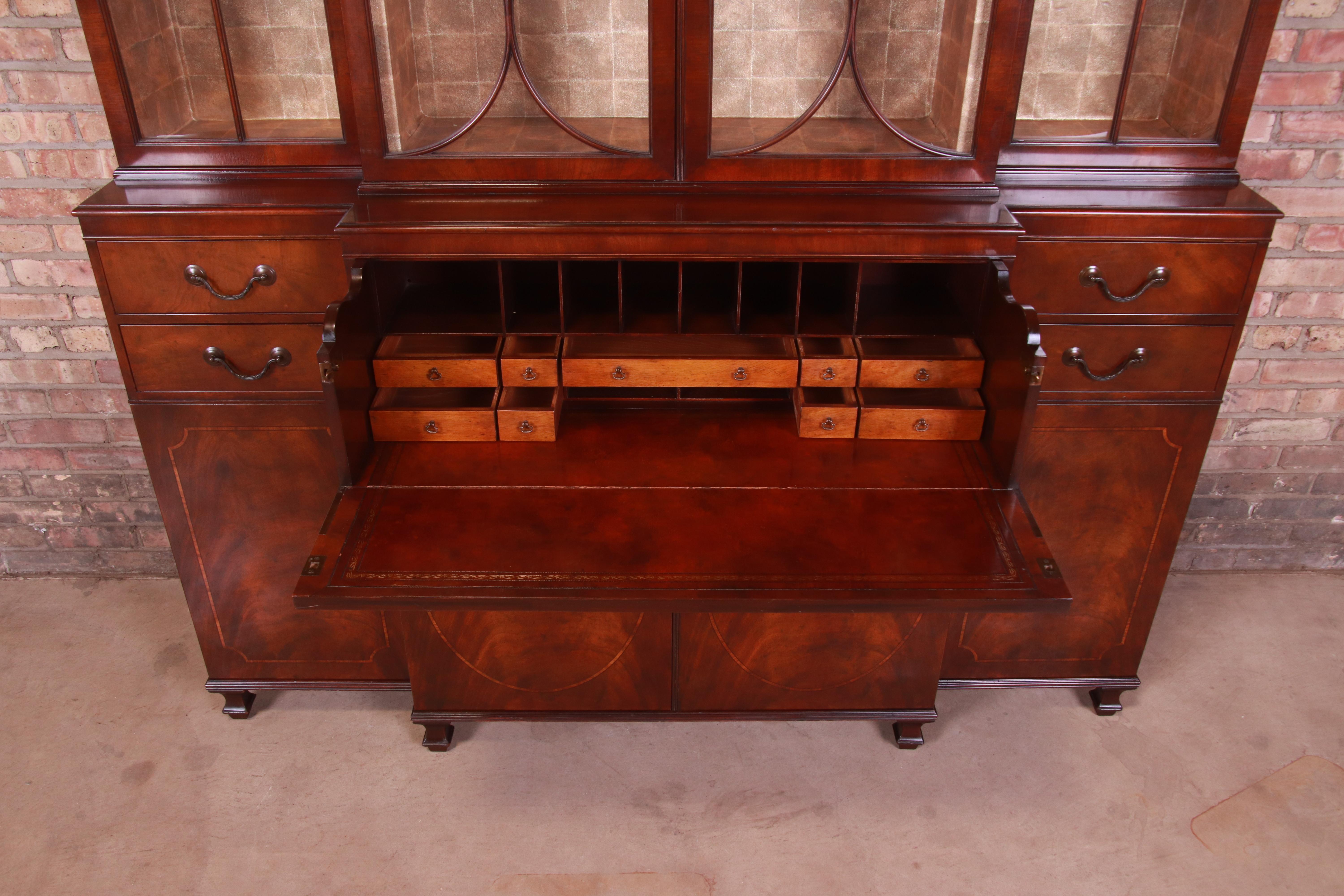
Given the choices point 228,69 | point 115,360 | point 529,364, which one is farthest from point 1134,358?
point 115,360

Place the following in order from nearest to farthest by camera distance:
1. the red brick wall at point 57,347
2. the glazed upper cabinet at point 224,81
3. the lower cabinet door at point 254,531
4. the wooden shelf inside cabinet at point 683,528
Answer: the wooden shelf inside cabinet at point 683,528, the glazed upper cabinet at point 224,81, the lower cabinet door at point 254,531, the red brick wall at point 57,347

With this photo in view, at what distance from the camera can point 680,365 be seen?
1.95 meters

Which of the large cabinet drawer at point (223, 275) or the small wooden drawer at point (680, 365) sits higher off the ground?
the large cabinet drawer at point (223, 275)

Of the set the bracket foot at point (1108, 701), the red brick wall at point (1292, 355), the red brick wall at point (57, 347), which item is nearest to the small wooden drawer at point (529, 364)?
the red brick wall at point (57, 347)

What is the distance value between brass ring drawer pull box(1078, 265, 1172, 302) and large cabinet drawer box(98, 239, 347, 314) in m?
1.36

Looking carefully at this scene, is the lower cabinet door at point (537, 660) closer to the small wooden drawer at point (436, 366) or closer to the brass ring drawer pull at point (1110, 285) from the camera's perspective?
the small wooden drawer at point (436, 366)

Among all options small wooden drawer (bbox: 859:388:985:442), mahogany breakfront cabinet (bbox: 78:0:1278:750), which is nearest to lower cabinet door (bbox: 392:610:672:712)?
mahogany breakfront cabinet (bbox: 78:0:1278:750)

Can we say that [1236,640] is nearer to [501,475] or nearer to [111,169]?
[501,475]

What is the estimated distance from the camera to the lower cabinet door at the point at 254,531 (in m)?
2.07

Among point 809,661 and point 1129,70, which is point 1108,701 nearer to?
point 809,661

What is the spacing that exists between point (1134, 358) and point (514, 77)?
1244mm

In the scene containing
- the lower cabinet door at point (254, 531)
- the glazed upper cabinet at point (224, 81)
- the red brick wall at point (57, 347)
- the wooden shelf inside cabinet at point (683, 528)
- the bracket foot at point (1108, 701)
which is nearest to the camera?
the wooden shelf inside cabinet at point (683, 528)

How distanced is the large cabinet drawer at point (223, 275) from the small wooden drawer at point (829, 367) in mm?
861

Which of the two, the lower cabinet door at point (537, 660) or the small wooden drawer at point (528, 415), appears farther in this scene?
the lower cabinet door at point (537, 660)
